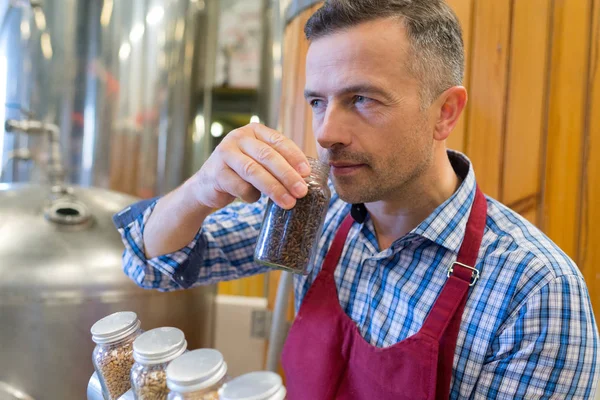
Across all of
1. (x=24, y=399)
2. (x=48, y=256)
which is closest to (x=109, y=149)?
(x=48, y=256)

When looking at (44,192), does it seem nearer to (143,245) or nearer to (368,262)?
(143,245)

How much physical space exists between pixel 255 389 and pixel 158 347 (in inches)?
5.3

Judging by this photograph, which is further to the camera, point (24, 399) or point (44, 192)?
point (44, 192)

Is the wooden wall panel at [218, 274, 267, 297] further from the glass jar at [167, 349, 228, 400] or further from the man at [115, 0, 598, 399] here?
the glass jar at [167, 349, 228, 400]

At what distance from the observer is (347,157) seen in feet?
2.57

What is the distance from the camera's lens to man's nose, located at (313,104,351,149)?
2.52 ft

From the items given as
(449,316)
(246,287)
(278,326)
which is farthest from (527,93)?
(246,287)

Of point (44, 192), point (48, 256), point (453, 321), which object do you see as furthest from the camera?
point (44, 192)

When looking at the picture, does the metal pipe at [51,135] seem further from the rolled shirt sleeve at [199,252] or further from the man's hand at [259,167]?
the man's hand at [259,167]

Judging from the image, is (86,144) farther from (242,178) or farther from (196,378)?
(196,378)

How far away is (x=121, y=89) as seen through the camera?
1.90 meters

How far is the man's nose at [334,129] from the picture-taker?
0.77 m

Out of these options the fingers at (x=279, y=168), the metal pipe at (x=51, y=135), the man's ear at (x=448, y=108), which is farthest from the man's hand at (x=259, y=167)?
the metal pipe at (x=51, y=135)

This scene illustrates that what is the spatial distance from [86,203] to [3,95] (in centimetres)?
87
